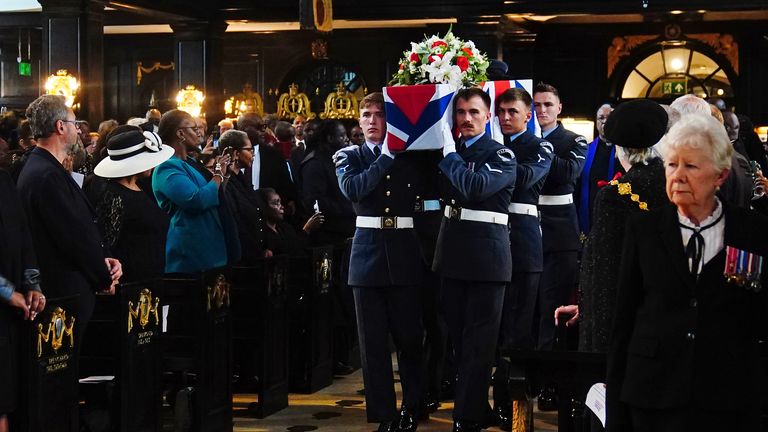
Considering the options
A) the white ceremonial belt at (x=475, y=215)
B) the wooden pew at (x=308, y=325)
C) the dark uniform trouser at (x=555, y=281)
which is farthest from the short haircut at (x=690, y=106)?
the wooden pew at (x=308, y=325)

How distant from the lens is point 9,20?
2355cm

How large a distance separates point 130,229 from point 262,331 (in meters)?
1.26

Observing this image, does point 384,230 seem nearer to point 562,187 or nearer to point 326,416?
point 326,416

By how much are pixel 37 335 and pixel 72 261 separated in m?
0.80

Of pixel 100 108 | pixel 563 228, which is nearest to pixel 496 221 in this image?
pixel 563 228

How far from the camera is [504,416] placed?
754 cm

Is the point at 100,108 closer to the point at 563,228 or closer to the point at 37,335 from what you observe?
the point at 563,228

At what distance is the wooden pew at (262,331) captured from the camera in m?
7.99

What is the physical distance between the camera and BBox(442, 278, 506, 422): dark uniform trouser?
6.89 m

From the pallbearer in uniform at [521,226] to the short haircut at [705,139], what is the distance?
3.66m

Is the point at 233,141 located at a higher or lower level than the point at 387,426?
higher

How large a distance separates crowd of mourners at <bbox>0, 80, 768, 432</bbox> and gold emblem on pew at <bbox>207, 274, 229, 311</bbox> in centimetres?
32

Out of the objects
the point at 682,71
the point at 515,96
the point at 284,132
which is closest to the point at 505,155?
the point at 515,96

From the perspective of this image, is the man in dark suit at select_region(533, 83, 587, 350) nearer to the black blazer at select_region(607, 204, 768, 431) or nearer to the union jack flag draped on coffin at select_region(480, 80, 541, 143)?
the union jack flag draped on coffin at select_region(480, 80, 541, 143)
